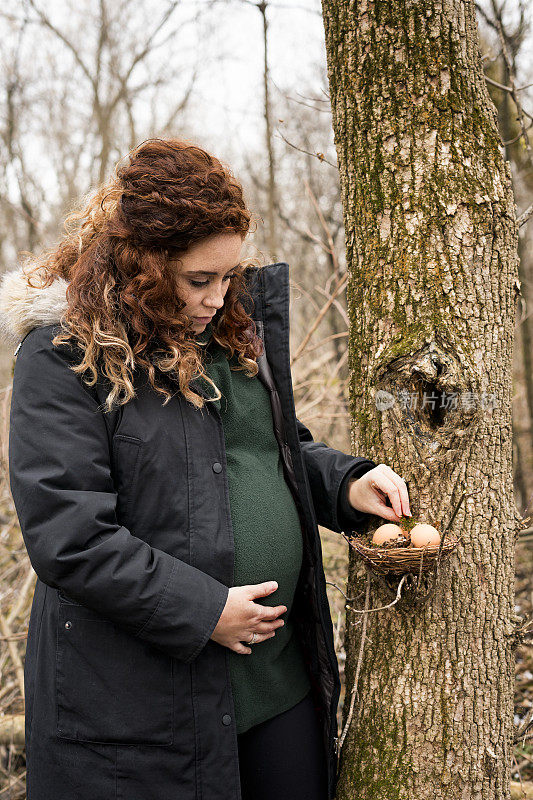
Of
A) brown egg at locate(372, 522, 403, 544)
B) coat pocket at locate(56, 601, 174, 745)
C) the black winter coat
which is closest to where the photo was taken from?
the black winter coat

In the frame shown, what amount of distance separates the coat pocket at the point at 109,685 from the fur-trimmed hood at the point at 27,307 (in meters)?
0.78

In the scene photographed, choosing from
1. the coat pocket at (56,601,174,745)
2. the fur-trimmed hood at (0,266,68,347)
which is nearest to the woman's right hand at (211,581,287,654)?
the coat pocket at (56,601,174,745)

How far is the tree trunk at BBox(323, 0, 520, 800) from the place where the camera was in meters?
2.04

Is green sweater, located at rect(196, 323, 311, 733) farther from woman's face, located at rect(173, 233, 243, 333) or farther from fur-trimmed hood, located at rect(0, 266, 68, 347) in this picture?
fur-trimmed hood, located at rect(0, 266, 68, 347)

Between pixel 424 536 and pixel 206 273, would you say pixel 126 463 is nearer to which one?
pixel 206 273

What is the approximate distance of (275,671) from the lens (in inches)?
77.7

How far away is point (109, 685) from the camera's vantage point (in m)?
1.74

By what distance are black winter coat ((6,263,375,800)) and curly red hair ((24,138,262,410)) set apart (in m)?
0.07

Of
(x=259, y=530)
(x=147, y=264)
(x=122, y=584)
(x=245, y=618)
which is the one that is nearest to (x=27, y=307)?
(x=147, y=264)

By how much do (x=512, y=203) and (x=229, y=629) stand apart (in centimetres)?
159

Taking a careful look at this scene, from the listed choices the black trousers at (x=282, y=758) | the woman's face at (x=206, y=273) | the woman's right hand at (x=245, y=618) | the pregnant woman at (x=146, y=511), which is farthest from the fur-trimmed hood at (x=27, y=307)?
the black trousers at (x=282, y=758)

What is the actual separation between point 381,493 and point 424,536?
0.75 feet

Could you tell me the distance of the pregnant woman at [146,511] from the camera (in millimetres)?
1647

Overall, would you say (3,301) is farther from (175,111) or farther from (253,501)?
(175,111)
